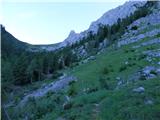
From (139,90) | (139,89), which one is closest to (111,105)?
(139,90)

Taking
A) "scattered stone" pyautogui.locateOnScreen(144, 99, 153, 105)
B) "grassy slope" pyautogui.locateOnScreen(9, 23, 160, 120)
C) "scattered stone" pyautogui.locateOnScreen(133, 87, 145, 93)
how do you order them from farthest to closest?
"scattered stone" pyautogui.locateOnScreen(133, 87, 145, 93), "scattered stone" pyautogui.locateOnScreen(144, 99, 153, 105), "grassy slope" pyautogui.locateOnScreen(9, 23, 160, 120)

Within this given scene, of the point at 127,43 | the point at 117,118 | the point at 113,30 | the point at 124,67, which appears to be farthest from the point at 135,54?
the point at 113,30

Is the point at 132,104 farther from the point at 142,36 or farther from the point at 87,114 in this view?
the point at 142,36

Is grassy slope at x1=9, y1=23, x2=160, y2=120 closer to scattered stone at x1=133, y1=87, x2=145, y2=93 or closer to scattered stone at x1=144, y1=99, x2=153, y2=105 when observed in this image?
scattered stone at x1=144, y1=99, x2=153, y2=105

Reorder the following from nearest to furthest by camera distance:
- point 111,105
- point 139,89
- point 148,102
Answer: point 148,102 < point 111,105 < point 139,89

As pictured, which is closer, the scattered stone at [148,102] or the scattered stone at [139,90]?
the scattered stone at [148,102]

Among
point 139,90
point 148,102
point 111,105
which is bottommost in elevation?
point 111,105

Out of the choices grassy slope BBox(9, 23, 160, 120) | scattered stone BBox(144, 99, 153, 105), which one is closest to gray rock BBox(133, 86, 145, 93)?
grassy slope BBox(9, 23, 160, 120)

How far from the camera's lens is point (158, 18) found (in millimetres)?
91375

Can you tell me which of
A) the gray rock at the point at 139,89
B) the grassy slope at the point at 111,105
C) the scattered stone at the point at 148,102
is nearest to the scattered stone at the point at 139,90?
the gray rock at the point at 139,89

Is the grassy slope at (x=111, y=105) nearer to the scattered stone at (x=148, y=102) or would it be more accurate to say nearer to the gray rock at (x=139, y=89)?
the scattered stone at (x=148, y=102)

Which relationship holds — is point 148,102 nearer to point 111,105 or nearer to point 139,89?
point 111,105

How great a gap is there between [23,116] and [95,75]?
1313 cm

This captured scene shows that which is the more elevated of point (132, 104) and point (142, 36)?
point (142, 36)
